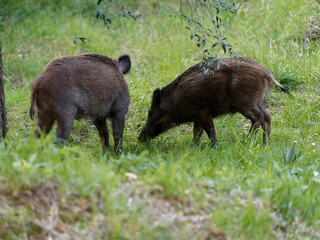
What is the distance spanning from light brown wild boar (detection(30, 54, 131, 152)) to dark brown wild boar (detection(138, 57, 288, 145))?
584 millimetres

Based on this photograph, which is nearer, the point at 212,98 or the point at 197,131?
the point at 212,98

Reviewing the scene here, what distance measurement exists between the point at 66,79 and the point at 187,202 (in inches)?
95.8

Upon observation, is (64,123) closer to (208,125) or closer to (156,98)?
(156,98)

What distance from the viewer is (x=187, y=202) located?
350cm

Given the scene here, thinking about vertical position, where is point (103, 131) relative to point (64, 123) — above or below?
below

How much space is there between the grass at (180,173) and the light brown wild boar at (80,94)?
311 millimetres

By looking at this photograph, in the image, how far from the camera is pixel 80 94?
537cm

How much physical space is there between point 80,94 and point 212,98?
5.89ft

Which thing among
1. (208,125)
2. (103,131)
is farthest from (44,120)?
(208,125)

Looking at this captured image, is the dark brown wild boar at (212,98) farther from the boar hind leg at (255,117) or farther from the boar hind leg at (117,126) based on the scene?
the boar hind leg at (117,126)

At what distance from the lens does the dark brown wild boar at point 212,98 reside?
19.6ft

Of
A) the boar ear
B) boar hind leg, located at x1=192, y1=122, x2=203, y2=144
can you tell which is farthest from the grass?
the boar ear

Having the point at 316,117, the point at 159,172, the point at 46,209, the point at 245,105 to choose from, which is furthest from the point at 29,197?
the point at 316,117

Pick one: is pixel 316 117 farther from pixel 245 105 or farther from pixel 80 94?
pixel 80 94
